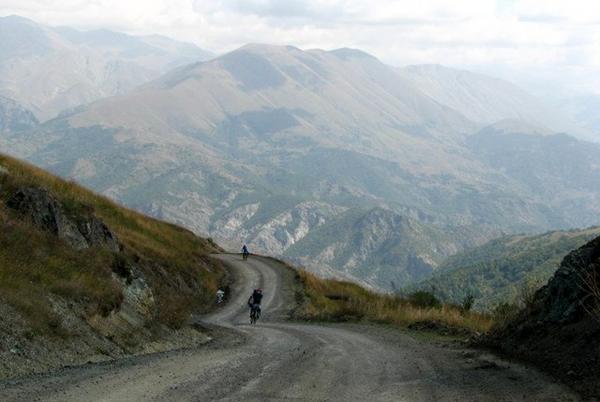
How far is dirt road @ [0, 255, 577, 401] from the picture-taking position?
1177 centimetres

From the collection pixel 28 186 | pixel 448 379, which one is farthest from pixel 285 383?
pixel 28 186

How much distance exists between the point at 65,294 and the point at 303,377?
8.49 m

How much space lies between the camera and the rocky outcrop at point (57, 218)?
2475 cm

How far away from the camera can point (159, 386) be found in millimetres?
12336

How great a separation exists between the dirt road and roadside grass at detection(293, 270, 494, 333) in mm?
7741

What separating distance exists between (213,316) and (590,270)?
26.3 m

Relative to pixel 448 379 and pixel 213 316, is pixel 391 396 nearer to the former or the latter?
pixel 448 379

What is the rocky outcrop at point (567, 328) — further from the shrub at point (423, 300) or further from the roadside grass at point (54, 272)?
the shrub at point (423, 300)

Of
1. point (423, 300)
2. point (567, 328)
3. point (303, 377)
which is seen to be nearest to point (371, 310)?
point (423, 300)

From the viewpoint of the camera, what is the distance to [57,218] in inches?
1010

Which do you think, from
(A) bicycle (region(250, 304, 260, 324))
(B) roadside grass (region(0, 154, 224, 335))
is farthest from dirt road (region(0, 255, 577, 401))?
(A) bicycle (region(250, 304, 260, 324))

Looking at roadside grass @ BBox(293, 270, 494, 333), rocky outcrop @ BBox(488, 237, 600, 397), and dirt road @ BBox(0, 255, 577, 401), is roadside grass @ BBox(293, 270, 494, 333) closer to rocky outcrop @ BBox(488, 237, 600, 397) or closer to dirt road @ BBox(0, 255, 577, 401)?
rocky outcrop @ BBox(488, 237, 600, 397)

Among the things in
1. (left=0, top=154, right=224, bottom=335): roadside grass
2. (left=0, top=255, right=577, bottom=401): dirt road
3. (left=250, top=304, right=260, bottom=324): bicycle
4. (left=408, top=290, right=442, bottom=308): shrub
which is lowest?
(left=408, top=290, right=442, bottom=308): shrub

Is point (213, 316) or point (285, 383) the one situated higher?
point (285, 383)
